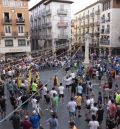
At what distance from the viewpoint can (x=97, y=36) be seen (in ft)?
193

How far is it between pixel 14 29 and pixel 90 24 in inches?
959

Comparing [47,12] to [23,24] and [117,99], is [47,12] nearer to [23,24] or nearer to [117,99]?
[23,24]

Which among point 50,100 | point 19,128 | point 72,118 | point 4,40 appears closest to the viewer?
point 19,128

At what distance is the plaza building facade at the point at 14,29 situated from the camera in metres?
44.6

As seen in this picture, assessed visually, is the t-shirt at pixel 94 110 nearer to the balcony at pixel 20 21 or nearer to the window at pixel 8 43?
the window at pixel 8 43

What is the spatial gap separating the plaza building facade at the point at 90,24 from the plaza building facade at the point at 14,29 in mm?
17100

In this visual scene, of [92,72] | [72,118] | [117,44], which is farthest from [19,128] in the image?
[117,44]

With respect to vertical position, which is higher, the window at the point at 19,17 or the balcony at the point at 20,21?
the window at the point at 19,17

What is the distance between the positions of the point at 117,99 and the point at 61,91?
403 centimetres

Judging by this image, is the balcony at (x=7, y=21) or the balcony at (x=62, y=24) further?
the balcony at (x=62, y=24)

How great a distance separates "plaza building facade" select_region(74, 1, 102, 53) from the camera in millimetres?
58719

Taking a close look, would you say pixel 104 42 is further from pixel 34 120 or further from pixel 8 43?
pixel 34 120

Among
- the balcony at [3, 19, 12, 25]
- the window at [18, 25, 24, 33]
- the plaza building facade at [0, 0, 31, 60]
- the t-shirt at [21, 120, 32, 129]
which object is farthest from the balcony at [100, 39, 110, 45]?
the t-shirt at [21, 120, 32, 129]

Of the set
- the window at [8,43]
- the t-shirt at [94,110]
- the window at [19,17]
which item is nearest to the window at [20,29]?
the window at [19,17]
